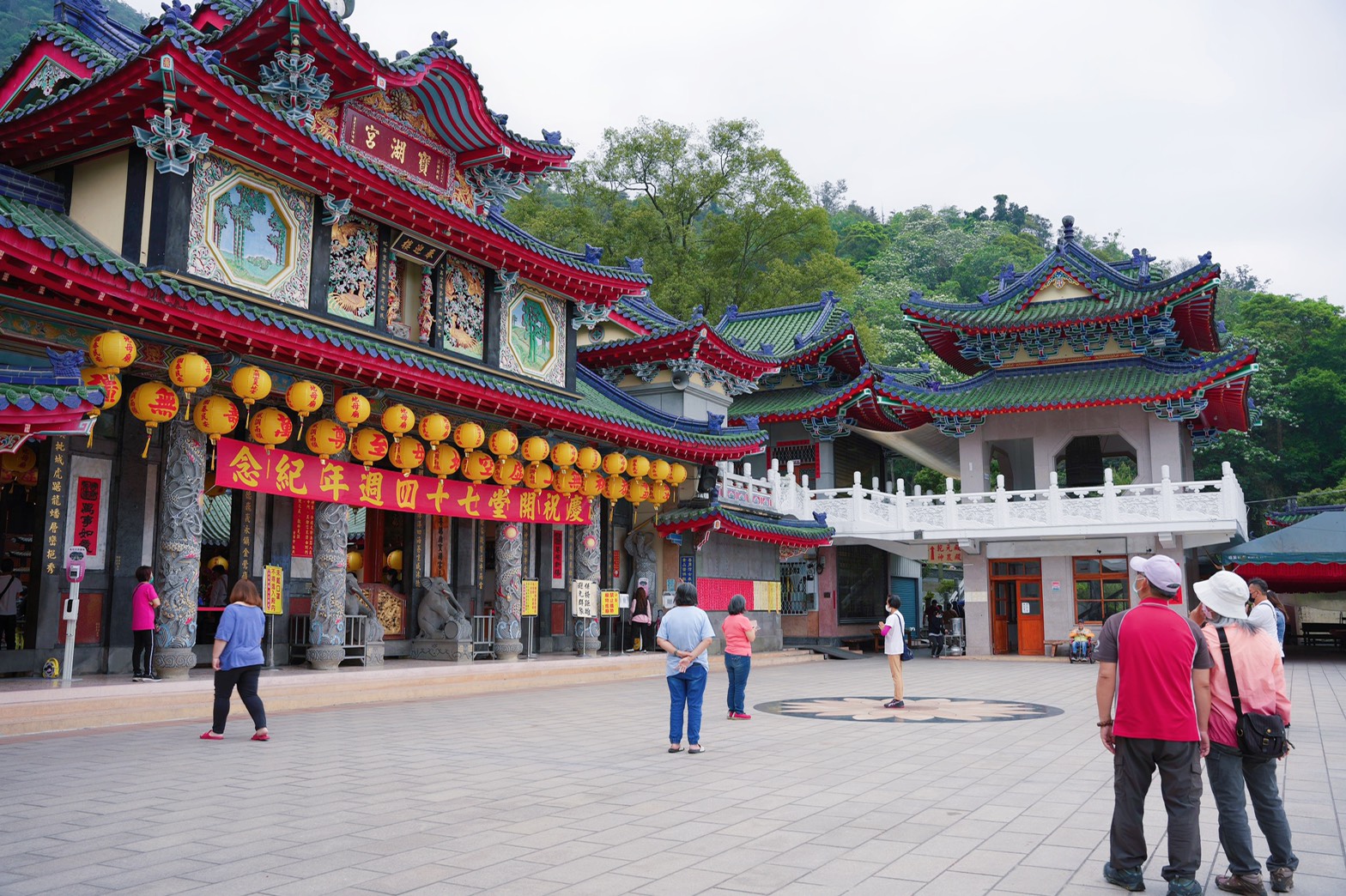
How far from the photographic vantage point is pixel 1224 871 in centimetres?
565

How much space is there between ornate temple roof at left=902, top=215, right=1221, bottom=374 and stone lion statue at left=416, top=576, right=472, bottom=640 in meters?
17.7

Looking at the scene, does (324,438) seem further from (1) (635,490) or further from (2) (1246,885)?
(2) (1246,885)

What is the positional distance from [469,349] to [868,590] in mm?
18833

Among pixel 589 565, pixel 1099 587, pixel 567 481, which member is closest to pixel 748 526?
pixel 589 565

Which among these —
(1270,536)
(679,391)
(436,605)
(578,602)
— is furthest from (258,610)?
(1270,536)

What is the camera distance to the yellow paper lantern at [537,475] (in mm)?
18516

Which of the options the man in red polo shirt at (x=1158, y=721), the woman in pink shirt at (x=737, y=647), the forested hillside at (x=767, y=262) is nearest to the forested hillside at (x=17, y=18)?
the forested hillside at (x=767, y=262)

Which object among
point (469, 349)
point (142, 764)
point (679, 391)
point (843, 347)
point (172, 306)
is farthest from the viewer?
point (843, 347)

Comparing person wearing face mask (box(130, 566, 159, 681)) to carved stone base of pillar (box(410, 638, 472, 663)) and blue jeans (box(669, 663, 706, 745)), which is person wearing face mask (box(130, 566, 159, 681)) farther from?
blue jeans (box(669, 663, 706, 745))

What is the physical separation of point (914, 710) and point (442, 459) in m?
8.18

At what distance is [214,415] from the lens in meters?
12.8

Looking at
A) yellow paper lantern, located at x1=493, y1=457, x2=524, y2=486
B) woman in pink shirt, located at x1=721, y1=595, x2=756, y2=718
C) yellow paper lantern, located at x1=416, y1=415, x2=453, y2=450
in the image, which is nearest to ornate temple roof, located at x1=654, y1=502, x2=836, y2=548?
yellow paper lantern, located at x1=493, y1=457, x2=524, y2=486

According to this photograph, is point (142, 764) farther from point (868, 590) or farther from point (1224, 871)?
point (868, 590)

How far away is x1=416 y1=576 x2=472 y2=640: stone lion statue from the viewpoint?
58.0ft
